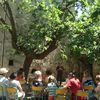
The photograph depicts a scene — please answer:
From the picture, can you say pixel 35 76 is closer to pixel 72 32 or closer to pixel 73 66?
pixel 72 32

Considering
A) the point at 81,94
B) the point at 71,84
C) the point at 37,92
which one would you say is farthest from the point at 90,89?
the point at 37,92

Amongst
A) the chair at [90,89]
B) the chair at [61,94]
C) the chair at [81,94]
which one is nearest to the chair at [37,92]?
the chair at [61,94]

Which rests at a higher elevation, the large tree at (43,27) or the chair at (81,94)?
the large tree at (43,27)

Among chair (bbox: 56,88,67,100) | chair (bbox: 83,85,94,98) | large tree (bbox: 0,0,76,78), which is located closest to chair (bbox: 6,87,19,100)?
chair (bbox: 56,88,67,100)

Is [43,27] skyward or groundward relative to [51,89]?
skyward

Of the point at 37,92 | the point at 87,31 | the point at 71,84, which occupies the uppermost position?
the point at 87,31

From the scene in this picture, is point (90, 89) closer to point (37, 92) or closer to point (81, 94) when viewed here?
point (81, 94)

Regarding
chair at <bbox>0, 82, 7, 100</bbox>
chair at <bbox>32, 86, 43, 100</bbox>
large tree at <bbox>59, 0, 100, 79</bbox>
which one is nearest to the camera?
chair at <bbox>0, 82, 7, 100</bbox>

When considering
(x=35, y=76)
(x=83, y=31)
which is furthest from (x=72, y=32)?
(x=35, y=76)

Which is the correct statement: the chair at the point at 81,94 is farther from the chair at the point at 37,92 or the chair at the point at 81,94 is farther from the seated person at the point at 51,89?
the chair at the point at 37,92

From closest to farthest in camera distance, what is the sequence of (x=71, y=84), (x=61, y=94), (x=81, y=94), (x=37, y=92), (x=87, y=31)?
(x=81, y=94) < (x=71, y=84) < (x=61, y=94) < (x=37, y=92) < (x=87, y=31)

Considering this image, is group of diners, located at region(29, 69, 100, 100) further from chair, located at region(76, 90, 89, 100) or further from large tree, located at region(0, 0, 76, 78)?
large tree, located at region(0, 0, 76, 78)

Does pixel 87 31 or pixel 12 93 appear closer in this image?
pixel 12 93

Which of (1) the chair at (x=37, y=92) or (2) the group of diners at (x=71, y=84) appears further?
(1) the chair at (x=37, y=92)
